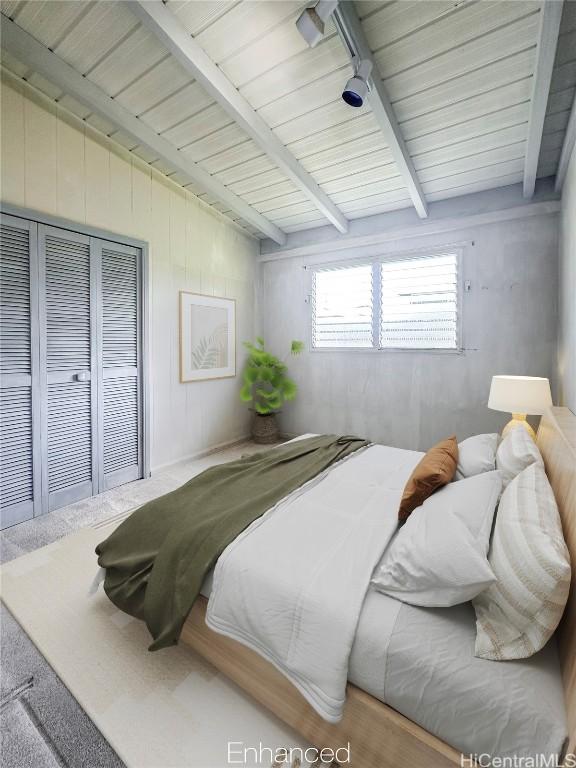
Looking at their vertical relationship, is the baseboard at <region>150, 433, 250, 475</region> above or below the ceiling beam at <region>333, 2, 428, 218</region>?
below

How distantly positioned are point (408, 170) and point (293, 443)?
2.52 metres

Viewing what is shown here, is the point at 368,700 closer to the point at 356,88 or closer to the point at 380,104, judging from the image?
the point at 356,88

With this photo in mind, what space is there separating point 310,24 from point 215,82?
3.11ft

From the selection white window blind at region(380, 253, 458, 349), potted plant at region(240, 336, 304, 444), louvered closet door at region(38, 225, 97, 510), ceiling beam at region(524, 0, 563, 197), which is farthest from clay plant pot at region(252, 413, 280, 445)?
ceiling beam at region(524, 0, 563, 197)

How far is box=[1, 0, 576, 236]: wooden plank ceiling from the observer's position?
6.61 feet

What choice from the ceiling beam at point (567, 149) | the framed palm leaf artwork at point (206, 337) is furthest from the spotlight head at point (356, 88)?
the framed palm leaf artwork at point (206, 337)

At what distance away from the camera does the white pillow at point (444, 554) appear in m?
1.04

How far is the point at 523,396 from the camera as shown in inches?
106

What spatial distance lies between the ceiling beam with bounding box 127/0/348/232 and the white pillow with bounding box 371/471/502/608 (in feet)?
9.32

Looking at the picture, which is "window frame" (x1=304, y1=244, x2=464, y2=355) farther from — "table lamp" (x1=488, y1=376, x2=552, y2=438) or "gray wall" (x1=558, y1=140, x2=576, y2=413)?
"table lamp" (x1=488, y1=376, x2=552, y2=438)

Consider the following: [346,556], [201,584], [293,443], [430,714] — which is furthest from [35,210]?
[430,714]

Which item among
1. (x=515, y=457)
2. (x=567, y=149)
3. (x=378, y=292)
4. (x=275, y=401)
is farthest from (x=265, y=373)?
(x=567, y=149)

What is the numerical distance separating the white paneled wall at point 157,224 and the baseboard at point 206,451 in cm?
4

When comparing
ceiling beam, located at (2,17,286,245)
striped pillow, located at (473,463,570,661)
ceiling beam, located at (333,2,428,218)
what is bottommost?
striped pillow, located at (473,463,570,661)
